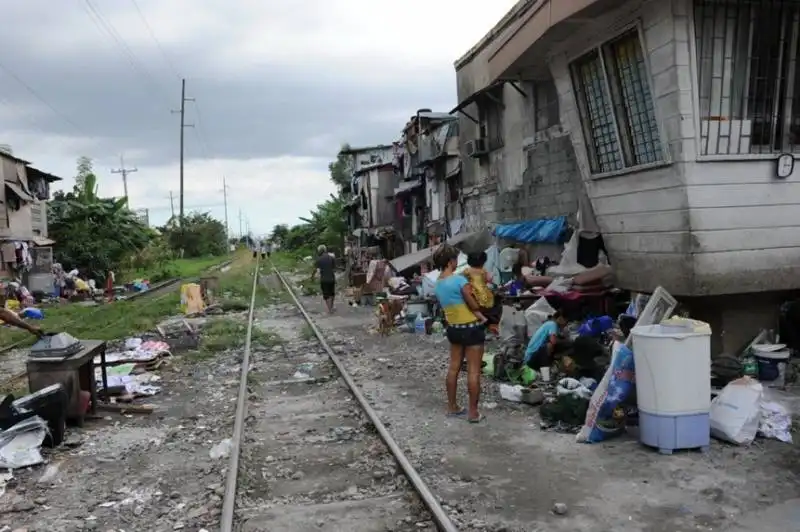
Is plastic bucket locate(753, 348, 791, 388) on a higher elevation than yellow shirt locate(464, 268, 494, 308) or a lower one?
lower

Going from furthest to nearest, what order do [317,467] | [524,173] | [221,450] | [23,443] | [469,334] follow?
1. [524,173]
2. [469,334]
3. [221,450]
4. [23,443]
5. [317,467]

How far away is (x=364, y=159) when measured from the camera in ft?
196

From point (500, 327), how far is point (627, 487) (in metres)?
7.06

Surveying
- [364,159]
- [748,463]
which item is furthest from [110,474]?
[364,159]

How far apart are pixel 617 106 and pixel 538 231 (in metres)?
5.78

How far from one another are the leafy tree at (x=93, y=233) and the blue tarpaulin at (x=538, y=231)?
25121 millimetres

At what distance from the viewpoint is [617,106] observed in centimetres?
898

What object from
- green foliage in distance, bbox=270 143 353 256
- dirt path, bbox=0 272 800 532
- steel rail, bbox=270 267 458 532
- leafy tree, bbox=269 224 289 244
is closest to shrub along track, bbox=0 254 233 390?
dirt path, bbox=0 272 800 532

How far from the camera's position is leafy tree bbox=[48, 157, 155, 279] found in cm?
3481

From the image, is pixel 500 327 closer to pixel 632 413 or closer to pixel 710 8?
pixel 632 413

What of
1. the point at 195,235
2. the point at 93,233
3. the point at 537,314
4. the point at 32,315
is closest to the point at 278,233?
the point at 195,235

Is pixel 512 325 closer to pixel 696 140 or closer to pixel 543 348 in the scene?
pixel 543 348

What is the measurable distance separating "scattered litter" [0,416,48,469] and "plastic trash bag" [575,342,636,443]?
5.14 metres

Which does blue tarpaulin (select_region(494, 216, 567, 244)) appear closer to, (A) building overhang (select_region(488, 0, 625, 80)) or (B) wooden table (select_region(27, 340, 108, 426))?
(A) building overhang (select_region(488, 0, 625, 80))
